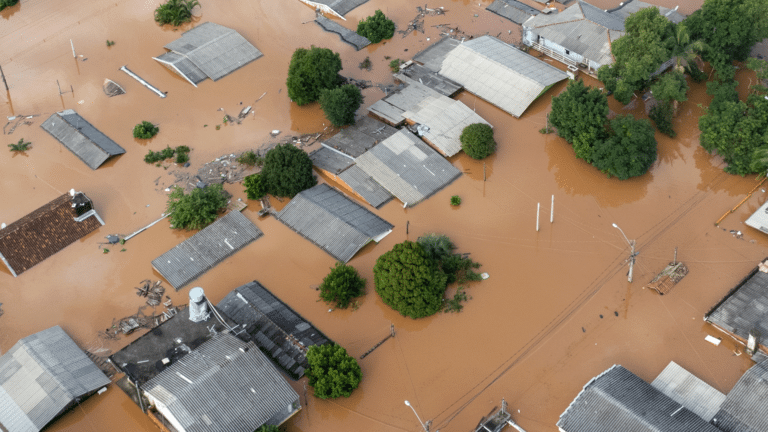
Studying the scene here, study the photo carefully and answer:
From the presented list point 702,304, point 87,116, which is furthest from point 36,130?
point 702,304

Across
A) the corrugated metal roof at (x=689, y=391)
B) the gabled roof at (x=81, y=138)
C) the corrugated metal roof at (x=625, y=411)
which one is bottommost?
the gabled roof at (x=81, y=138)

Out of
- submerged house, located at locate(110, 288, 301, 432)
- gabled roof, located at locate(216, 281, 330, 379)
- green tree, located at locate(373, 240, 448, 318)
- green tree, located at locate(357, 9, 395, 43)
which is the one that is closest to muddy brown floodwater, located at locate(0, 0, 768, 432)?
green tree, located at locate(357, 9, 395, 43)

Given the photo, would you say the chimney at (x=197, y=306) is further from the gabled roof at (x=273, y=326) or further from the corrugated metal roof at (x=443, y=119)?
the corrugated metal roof at (x=443, y=119)

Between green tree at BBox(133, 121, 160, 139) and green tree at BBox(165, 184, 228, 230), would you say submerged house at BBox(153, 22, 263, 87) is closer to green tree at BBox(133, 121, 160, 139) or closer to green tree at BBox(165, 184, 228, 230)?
green tree at BBox(133, 121, 160, 139)

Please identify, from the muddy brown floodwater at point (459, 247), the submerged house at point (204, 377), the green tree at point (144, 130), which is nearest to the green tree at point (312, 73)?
the muddy brown floodwater at point (459, 247)

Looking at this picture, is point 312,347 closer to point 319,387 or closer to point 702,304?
point 319,387

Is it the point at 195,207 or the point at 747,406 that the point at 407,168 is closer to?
the point at 195,207
